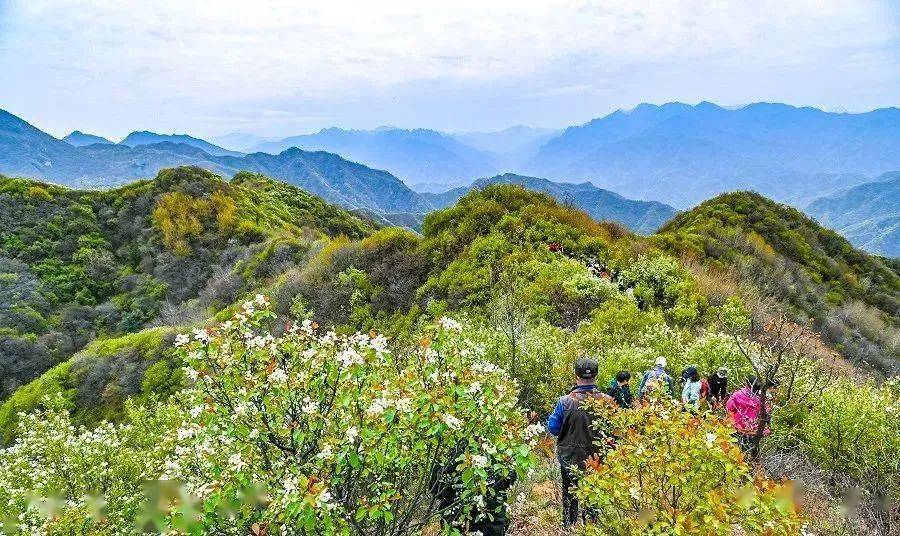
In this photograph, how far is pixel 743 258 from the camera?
36188 mm

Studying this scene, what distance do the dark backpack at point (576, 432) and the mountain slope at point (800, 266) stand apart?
899 inches

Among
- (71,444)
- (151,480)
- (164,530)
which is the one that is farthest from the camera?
(71,444)

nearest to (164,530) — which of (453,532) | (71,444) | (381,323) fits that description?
(453,532)

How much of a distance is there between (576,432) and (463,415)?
324 centimetres

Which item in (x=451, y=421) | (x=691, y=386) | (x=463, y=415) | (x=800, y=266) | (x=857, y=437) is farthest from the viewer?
(x=800, y=266)

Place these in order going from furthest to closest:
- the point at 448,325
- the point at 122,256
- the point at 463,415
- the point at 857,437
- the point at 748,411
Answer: the point at 122,256, the point at 748,411, the point at 857,437, the point at 448,325, the point at 463,415

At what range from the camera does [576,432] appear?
708 cm

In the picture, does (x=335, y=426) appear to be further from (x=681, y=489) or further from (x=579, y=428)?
(x=579, y=428)

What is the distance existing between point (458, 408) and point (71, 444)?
8456 millimetres

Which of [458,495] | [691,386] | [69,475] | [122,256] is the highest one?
[458,495]

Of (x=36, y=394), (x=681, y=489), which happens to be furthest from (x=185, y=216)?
(x=681, y=489)

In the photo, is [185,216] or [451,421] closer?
[451,421]

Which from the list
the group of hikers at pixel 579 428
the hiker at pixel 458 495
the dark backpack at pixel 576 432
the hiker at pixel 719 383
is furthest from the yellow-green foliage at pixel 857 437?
the hiker at pixel 458 495

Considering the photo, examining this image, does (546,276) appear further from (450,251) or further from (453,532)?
(453,532)
